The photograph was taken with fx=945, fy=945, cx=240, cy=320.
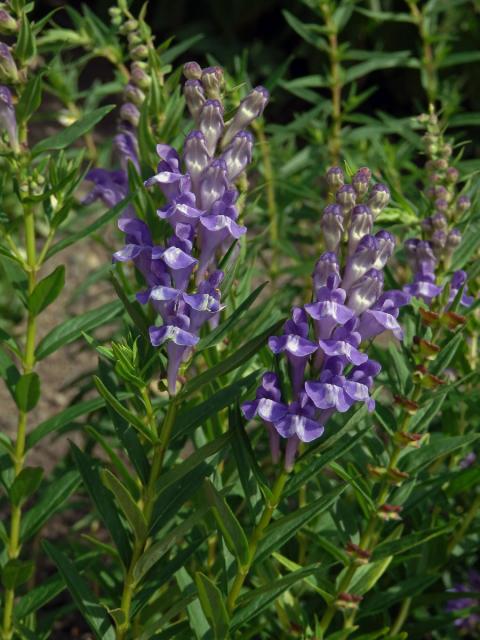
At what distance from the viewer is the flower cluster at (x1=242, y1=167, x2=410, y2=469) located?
1.47 metres

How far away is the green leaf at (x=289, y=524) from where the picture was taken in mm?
1597

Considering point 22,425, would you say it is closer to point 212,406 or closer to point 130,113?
point 212,406

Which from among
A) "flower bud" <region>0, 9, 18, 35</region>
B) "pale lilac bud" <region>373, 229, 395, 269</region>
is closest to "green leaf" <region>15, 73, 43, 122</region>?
"flower bud" <region>0, 9, 18, 35</region>

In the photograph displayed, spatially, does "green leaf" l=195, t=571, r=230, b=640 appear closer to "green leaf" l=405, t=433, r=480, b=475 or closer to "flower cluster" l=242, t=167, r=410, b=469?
"flower cluster" l=242, t=167, r=410, b=469

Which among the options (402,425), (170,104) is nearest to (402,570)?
(402,425)

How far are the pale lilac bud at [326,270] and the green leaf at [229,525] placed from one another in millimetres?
377

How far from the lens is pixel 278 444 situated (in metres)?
1.63

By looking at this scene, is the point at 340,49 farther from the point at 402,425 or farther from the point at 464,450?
the point at 402,425

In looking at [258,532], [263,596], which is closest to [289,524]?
[258,532]

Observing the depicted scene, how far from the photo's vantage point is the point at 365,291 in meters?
1.53

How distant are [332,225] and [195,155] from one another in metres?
0.26

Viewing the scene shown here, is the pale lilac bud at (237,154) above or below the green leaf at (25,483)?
above

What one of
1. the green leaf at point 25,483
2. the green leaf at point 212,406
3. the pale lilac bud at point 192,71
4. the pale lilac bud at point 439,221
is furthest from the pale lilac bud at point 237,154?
the green leaf at point 25,483

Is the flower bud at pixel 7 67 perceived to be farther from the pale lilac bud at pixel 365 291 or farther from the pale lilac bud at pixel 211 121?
the pale lilac bud at pixel 365 291
